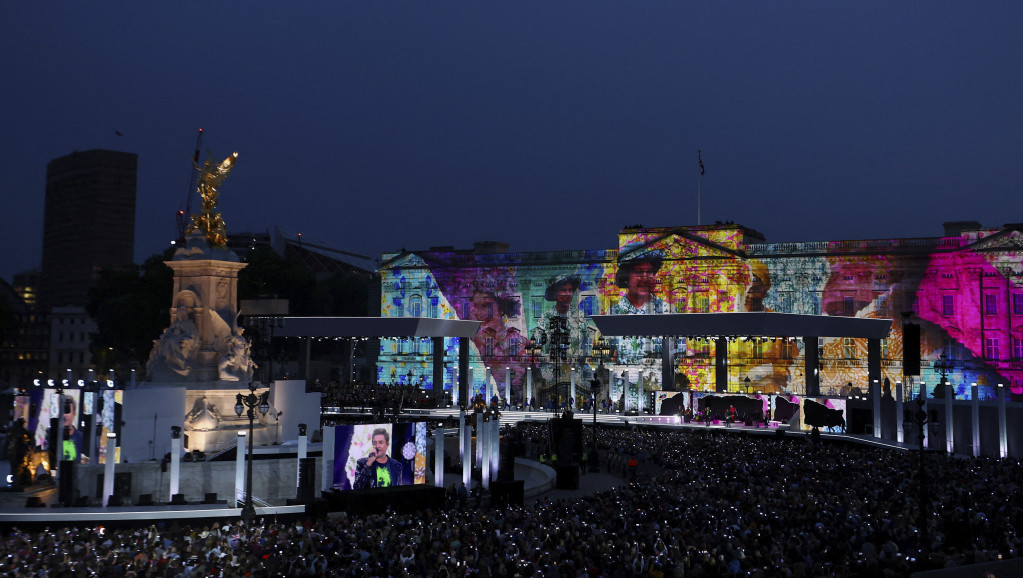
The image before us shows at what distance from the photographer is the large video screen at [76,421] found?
2998 cm

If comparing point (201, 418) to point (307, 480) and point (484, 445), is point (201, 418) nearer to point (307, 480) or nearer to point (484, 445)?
point (307, 480)

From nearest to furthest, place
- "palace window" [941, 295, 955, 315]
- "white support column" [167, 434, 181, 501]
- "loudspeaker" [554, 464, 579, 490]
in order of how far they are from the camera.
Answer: "white support column" [167, 434, 181, 501]
"loudspeaker" [554, 464, 579, 490]
"palace window" [941, 295, 955, 315]

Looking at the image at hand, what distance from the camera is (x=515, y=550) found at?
1568 centimetres

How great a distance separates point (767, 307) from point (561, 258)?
1693 cm

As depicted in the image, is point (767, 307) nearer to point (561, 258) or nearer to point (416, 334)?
point (561, 258)

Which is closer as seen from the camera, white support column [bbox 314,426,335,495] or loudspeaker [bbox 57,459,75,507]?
loudspeaker [bbox 57,459,75,507]

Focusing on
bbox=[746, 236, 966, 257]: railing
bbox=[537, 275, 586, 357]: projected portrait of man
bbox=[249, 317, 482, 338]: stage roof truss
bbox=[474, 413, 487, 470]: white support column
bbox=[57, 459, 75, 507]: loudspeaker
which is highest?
bbox=[746, 236, 966, 257]: railing

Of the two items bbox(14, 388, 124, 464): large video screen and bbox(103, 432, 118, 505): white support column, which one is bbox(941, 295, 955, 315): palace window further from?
bbox(103, 432, 118, 505): white support column

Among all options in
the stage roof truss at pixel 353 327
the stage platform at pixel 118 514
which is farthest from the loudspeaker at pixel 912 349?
the stage roof truss at pixel 353 327

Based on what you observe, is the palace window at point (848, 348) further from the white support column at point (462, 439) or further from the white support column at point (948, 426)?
the white support column at point (462, 439)

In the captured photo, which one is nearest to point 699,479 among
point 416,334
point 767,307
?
point 416,334

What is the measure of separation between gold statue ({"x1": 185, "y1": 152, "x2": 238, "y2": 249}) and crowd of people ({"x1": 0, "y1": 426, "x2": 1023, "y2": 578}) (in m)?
14.9

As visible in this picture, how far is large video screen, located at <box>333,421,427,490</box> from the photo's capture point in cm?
2631

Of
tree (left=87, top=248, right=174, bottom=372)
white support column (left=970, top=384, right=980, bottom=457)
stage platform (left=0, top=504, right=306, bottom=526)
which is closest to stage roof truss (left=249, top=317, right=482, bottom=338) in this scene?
tree (left=87, top=248, right=174, bottom=372)
